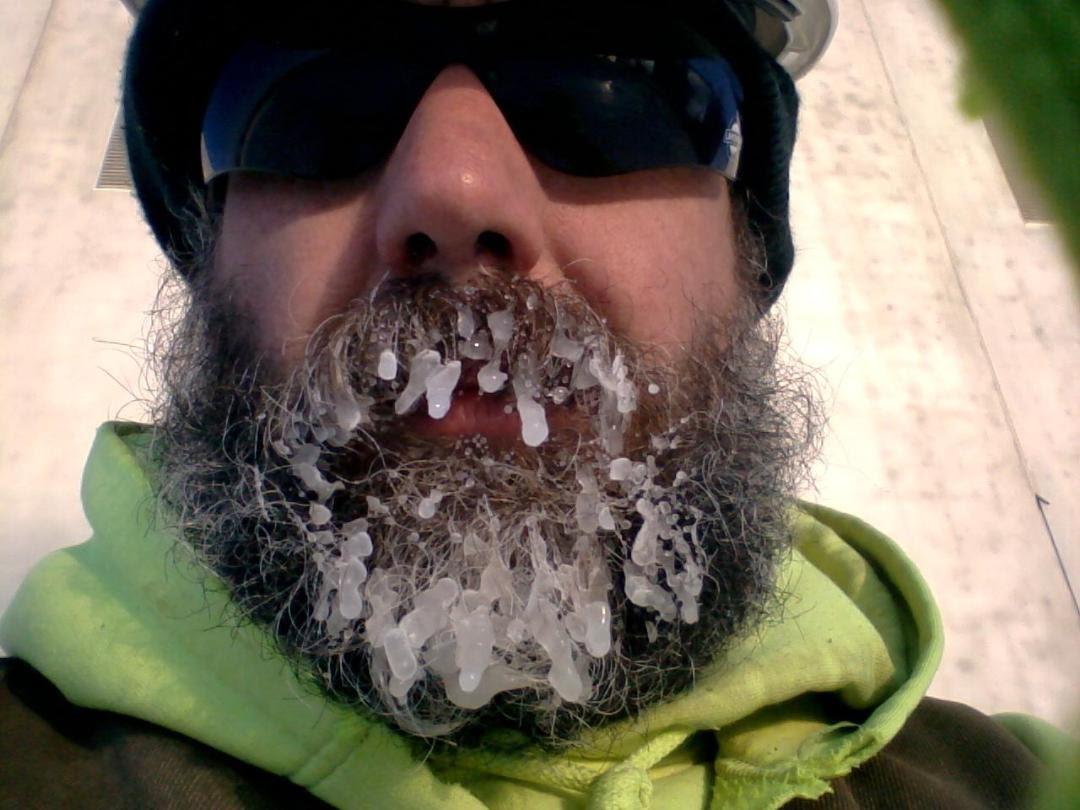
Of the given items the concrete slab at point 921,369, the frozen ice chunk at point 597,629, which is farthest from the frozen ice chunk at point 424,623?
the concrete slab at point 921,369

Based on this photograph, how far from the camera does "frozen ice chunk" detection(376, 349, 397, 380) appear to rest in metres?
0.57

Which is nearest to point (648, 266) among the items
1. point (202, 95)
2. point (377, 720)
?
point (377, 720)

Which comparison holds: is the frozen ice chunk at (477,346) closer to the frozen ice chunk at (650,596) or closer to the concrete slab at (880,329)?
the frozen ice chunk at (650,596)

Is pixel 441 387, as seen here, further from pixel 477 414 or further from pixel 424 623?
pixel 424 623

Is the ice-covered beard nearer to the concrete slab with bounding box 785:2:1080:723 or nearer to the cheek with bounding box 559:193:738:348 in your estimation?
the cheek with bounding box 559:193:738:348

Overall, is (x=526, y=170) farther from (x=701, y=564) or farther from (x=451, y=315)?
(x=701, y=564)

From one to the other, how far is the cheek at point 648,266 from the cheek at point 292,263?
183mm

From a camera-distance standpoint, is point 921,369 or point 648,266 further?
point 921,369

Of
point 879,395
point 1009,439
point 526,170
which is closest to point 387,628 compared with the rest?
point 526,170

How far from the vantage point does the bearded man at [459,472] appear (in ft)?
1.92

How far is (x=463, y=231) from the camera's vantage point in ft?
1.98

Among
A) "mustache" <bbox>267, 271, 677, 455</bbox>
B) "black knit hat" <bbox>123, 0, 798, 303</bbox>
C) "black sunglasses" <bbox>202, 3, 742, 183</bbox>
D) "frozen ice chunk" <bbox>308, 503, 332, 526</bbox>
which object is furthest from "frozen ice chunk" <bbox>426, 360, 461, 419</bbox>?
"black knit hat" <bbox>123, 0, 798, 303</bbox>

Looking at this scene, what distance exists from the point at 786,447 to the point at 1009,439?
3.97 ft

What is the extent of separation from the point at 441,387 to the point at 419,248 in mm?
119
